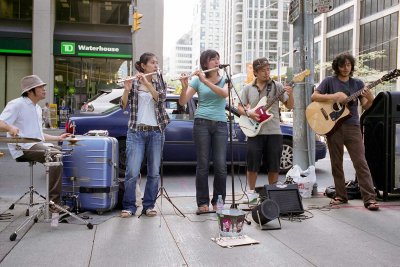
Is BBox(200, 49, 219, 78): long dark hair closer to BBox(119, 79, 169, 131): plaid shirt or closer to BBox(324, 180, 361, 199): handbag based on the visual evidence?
BBox(119, 79, 169, 131): plaid shirt

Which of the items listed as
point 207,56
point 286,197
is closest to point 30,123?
point 207,56

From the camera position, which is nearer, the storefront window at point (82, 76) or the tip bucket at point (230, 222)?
the tip bucket at point (230, 222)

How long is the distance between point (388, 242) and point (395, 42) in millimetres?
40131

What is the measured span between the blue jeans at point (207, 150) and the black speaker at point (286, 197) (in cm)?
62

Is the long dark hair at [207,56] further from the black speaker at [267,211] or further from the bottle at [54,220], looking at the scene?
the bottle at [54,220]

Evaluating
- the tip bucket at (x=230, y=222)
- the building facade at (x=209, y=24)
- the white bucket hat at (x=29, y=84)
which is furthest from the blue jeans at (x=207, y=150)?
the building facade at (x=209, y=24)

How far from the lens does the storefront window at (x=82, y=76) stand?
78.7 feet

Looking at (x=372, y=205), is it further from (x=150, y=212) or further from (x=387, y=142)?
(x=150, y=212)

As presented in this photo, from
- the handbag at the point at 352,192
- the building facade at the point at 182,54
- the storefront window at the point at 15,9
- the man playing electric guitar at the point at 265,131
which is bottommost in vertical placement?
the handbag at the point at 352,192

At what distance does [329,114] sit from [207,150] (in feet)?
5.87

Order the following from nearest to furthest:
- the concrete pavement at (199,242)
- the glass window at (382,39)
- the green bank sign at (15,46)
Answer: the concrete pavement at (199,242), the green bank sign at (15,46), the glass window at (382,39)

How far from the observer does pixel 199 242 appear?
4.60 m

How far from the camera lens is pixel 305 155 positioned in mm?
7152

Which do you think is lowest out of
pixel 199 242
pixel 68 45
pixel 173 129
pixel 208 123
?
pixel 199 242
